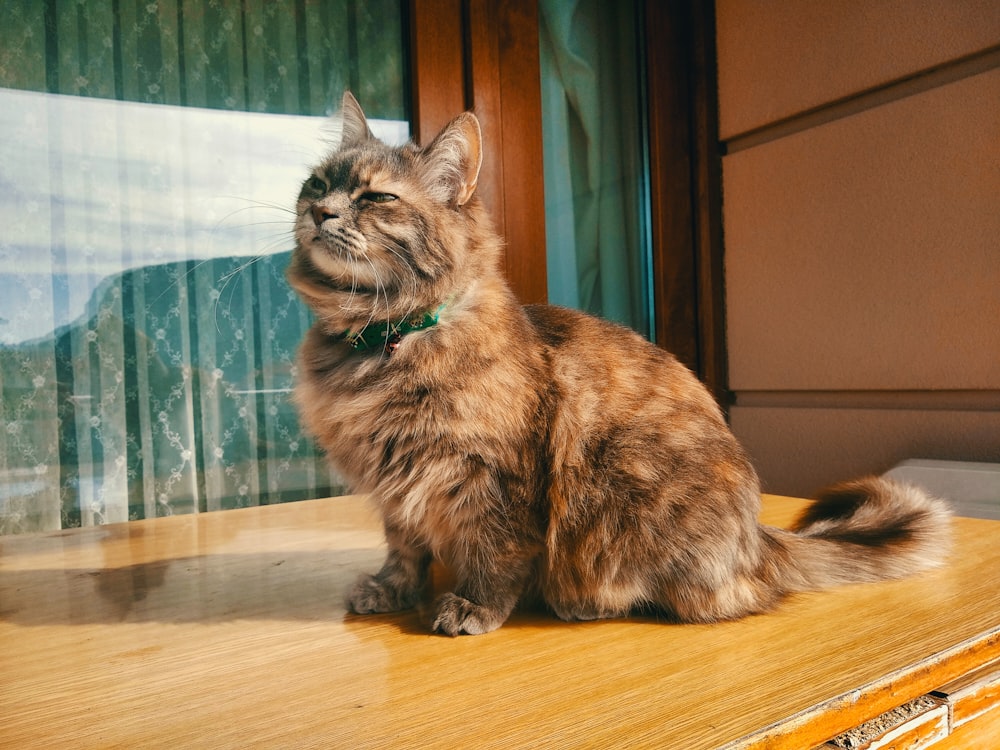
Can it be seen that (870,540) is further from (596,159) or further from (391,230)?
(596,159)

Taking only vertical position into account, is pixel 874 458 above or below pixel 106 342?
below

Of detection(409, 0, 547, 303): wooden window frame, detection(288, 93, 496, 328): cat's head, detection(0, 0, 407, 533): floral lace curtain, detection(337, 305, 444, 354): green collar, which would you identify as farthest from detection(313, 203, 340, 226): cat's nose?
detection(409, 0, 547, 303): wooden window frame

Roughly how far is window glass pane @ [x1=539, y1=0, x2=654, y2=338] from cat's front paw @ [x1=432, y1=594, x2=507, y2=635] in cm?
192

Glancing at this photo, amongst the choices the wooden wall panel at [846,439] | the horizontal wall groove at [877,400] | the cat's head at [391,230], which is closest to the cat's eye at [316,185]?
the cat's head at [391,230]

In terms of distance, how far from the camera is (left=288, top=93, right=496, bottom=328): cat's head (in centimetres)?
97

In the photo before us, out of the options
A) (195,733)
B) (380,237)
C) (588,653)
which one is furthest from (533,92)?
(195,733)

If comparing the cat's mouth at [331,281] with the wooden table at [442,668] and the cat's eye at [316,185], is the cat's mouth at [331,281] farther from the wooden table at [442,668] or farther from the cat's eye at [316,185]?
the wooden table at [442,668]

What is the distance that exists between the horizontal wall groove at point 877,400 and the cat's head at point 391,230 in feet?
5.54

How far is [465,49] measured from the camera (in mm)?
2453

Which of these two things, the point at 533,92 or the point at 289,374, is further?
the point at 533,92

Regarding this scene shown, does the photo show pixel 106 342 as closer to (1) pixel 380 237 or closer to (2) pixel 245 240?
(2) pixel 245 240

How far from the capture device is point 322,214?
987 mm

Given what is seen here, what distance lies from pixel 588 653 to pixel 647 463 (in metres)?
0.24

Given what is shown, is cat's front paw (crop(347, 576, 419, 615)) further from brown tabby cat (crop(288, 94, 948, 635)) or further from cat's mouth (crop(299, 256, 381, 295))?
cat's mouth (crop(299, 256, 381, 295))
